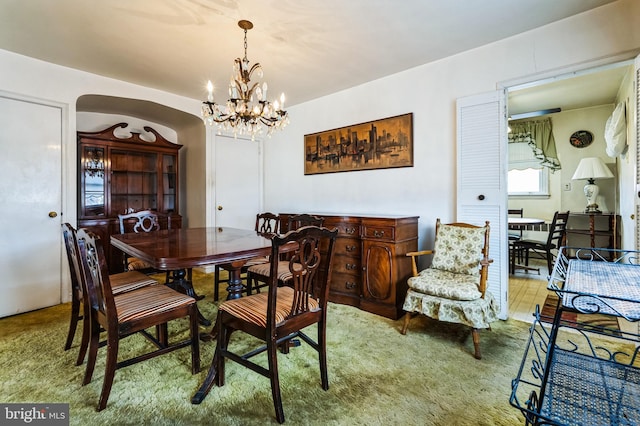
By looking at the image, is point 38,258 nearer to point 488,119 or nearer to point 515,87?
point 488,119

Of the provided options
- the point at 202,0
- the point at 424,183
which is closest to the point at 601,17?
the point at 424,183

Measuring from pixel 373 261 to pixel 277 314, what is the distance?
151 centimetres

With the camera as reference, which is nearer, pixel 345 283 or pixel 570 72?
pixel 570 72

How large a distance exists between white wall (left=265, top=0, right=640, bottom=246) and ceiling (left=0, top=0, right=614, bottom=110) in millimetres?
131

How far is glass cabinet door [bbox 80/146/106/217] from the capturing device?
373cm

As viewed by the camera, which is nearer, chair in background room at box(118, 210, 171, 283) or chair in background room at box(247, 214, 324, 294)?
chair in background room at box(247, 214, 324, 294)

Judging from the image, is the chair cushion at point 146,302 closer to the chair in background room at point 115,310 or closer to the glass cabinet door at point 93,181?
the chair in background room at point 115,310

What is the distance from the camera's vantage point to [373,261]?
2836 millimetres

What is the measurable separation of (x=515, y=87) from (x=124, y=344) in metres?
3.93

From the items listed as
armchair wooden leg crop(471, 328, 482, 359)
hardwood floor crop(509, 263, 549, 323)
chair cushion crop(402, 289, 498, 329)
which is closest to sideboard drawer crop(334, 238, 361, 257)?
chair cushion crop(402, 289, 498, 329)

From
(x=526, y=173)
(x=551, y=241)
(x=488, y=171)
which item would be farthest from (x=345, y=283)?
(x=526, y=173)

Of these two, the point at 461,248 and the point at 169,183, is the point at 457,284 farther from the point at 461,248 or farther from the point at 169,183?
the point at 169,183

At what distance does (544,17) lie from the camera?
2277 millimetres

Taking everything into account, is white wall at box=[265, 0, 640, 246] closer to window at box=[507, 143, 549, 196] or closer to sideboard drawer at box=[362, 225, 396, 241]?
sideboard drawer at box=[362, 225, 396, 241]
